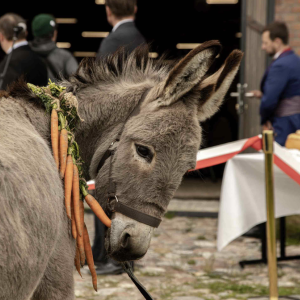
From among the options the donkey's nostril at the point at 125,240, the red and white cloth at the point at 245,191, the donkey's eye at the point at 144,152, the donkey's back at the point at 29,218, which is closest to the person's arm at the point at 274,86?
the red and white cloth at the point at 245,191

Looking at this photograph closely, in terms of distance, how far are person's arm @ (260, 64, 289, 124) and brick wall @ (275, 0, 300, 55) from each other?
176 cm

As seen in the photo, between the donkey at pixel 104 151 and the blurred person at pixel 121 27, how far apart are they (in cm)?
219

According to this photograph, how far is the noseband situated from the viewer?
2.16 meters

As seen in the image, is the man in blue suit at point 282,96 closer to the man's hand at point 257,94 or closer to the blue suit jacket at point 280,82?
the blue suit jacket at point 280,82

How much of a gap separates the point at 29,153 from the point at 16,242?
354 millimetres

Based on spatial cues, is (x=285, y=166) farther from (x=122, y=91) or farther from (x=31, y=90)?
(x=31, y=90)

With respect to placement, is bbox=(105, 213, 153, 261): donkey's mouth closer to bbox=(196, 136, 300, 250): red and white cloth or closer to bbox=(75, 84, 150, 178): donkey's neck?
bbox=(75, 84, 150, 178): donkey's neck

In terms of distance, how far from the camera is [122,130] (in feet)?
7.52

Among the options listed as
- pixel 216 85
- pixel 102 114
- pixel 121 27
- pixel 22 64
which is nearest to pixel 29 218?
pixel 102 114

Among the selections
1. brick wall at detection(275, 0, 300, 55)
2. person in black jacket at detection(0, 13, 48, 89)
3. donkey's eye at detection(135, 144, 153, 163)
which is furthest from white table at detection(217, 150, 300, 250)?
brick wall at detection(275, 0, 300, 55)

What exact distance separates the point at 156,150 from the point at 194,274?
10.3ft

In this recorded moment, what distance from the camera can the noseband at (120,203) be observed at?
2.16m

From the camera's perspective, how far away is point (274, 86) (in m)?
5.99

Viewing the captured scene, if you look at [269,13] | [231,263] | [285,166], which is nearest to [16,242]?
[285,166]
